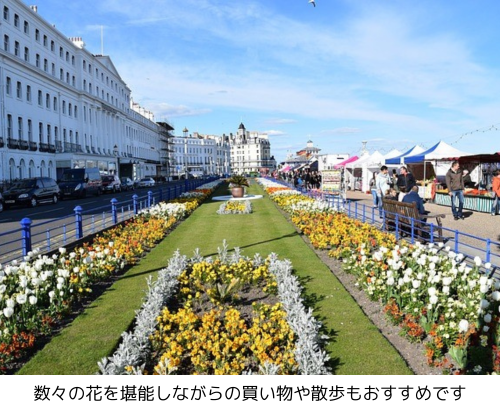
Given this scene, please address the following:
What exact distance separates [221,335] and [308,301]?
6.85 feet

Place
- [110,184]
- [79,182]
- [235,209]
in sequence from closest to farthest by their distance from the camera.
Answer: [235,209] → [79,182] → [110,184]

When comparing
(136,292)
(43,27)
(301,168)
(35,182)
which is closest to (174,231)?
(136,292)

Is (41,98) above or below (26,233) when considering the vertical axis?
above

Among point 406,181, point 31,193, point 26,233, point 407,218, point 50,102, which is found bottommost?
point 26,233

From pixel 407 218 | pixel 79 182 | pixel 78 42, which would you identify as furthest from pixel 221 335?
pixel 78 42

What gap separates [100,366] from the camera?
5016mm

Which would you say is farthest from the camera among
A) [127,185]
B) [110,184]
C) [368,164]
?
[127,185]

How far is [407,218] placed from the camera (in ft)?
38.3

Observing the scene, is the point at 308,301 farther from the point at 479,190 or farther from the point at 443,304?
the point at 479,190

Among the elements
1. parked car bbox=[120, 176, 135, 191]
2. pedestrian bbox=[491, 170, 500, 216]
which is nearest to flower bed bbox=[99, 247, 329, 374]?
pedestrian bbox=[491, 170, 500, 216]

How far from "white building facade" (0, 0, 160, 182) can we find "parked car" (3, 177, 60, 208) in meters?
12.6

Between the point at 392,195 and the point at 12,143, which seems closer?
the point at 392,195

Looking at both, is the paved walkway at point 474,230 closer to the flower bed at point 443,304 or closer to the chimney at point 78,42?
the flower bed at point 443,304

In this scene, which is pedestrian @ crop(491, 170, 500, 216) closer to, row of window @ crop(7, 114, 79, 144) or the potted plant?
the potted plant
